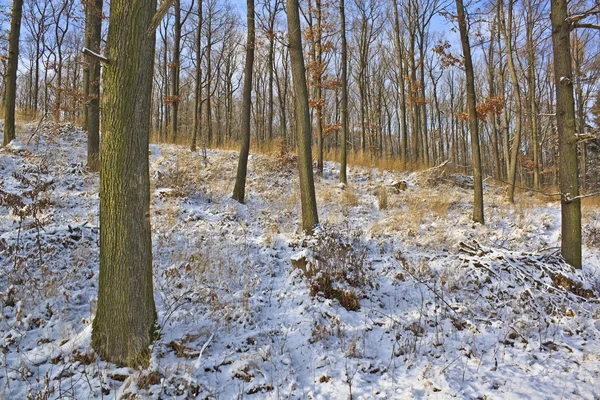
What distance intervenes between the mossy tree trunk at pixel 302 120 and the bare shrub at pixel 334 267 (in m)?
0.54

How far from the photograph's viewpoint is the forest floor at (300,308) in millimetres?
3139

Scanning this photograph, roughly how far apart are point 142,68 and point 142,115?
1.53 feet

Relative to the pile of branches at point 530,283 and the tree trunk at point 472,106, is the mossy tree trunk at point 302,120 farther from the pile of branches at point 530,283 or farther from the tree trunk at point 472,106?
the tree trunk at point 472,106

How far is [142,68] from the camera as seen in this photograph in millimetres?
3318

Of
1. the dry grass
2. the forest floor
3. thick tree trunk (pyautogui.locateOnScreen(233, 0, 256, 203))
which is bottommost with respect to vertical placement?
the forest floor

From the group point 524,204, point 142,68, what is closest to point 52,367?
point 142,68

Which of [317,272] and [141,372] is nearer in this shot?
[141,372]

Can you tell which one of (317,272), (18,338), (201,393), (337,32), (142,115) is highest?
(337,32)

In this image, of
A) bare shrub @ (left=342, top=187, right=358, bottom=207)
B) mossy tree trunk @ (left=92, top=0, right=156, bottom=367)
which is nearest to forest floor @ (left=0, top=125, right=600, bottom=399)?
mossy tree trunk @ (left=92, top=0, right=156, bottom=367)

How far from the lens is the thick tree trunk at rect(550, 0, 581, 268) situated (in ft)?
17.4

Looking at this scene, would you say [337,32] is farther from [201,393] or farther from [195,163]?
[201,393]

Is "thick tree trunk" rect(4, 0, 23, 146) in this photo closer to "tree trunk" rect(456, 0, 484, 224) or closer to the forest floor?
the forest floor

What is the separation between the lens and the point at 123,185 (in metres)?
3.24

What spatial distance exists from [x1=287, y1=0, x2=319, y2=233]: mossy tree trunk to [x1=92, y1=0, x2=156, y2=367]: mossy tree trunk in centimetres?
391
